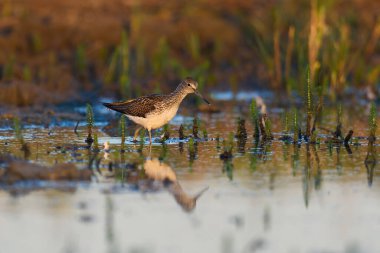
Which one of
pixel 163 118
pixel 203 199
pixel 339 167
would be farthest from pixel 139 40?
pixel 203 199

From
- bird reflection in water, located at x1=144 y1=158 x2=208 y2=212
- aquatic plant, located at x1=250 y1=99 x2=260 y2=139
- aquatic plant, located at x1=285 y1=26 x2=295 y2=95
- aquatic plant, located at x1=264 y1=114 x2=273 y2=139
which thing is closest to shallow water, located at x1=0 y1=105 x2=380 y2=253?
bird reflection in water, located at x1=144 y1=158 x2=208 y2=212

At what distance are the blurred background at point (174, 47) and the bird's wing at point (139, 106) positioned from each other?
2.68 m

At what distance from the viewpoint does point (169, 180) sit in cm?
939

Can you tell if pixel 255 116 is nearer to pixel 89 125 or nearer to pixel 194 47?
pixel 89 125

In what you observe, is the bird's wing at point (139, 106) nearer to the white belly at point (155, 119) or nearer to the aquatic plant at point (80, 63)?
the white belly at point (155, 119)

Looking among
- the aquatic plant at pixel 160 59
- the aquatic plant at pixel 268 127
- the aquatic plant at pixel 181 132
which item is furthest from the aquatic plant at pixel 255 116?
the aquatic plant at pixel 160 59

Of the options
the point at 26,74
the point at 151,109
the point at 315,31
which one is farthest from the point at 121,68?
the point at 151,109

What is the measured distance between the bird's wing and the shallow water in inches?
23.4

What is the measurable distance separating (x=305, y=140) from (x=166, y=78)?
19.0 feet

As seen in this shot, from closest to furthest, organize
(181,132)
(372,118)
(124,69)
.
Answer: (372,118) → (181,132) → (124,69)

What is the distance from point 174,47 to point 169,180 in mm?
9562

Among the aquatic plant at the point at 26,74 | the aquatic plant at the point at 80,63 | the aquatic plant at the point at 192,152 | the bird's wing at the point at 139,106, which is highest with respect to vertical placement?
the aquatic plant at the point at 80,63

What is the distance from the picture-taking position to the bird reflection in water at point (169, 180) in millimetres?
8454

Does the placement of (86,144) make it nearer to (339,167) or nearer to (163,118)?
(163,118)
